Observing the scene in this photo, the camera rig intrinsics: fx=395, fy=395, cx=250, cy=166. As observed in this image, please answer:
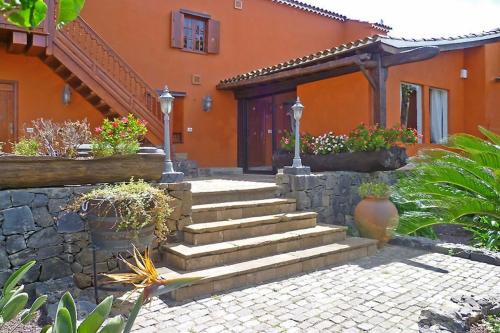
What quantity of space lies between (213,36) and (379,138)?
21.1 feet

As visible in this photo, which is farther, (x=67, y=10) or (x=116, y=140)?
(x=116, y=140)

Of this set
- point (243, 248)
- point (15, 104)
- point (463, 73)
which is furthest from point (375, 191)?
point (15, 104)

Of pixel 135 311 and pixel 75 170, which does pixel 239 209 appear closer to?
pixel 75 170

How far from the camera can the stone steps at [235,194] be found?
230 inches

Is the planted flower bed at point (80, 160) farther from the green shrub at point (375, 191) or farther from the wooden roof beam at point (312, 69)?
the wooden roof beam at point (312, 69)

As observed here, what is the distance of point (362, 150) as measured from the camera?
7.41 meters

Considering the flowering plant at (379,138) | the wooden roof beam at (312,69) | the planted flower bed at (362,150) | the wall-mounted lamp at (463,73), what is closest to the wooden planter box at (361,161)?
the planted flower bed at (362,150)

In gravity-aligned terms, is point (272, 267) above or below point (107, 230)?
below

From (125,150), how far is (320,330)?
2.99 m

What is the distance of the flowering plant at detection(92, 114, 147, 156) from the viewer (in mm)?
4629

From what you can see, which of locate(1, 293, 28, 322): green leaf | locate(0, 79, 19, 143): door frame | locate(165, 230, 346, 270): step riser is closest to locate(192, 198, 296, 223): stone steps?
locate(165, 230, 346, 270): step riser

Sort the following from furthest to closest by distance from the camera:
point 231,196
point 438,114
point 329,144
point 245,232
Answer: point 438,114 < point 329,144 < point 231,196 < point 245,232

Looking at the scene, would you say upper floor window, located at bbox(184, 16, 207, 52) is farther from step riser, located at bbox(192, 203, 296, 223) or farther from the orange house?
step riser, located at bbox(192, 203, 296, 223)

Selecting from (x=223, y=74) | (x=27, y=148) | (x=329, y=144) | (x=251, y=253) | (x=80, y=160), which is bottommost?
(x=251, y=253)
